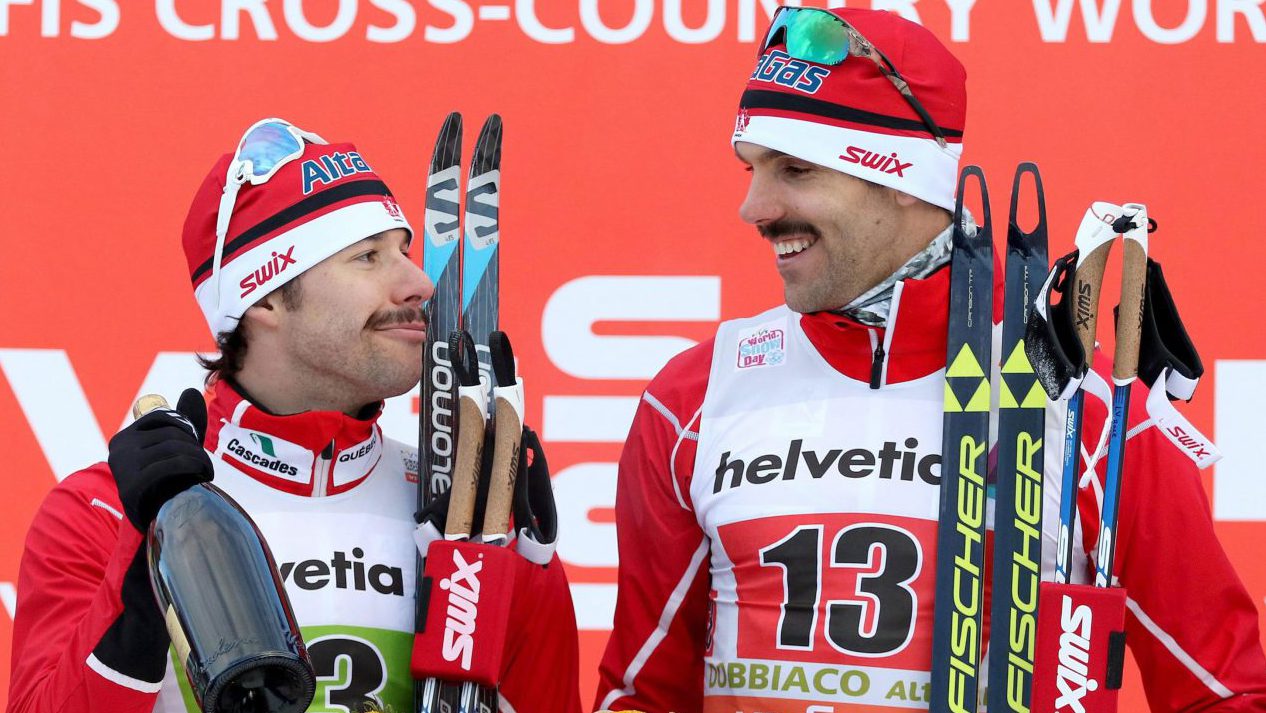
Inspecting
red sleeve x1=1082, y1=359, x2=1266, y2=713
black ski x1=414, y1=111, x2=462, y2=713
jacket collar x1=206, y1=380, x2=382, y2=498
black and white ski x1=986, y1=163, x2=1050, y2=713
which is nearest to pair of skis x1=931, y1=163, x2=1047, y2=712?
black and white ski x1=986, y1=163, x2=1050, y2=713

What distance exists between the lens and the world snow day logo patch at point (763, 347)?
2320 mm

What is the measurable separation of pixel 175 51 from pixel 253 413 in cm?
117

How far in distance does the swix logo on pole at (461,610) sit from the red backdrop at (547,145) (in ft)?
3.31

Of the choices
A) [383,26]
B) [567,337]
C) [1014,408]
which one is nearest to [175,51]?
[383,26]

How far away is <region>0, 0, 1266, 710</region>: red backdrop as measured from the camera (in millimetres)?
3127

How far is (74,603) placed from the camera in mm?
2111

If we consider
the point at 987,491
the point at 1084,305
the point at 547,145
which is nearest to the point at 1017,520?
the point at 987,491

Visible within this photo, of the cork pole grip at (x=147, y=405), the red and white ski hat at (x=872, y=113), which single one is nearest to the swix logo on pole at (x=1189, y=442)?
the red and white ski hat at (x=872, y=113)

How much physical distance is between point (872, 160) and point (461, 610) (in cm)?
81

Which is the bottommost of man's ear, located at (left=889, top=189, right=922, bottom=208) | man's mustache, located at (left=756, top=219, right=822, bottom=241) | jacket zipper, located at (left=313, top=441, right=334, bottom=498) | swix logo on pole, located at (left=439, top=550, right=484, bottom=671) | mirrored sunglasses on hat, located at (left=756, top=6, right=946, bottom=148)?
swix logo on pole, located at (left=439, top=550, right=484, bottom=671)

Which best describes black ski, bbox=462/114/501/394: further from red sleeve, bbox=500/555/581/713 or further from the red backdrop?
the red backdrop

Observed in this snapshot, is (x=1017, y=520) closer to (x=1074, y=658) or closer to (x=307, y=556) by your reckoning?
(x=1074, y=658)

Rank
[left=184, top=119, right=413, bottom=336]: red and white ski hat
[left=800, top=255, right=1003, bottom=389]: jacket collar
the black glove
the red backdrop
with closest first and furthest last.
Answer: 1. the black glove
2. [left=800, top=255, right=1003, bottom=389]: jacket collar
3. [left=184, top=119, right=413, bottom=336]: red and white ski hat
4. the red backdrop

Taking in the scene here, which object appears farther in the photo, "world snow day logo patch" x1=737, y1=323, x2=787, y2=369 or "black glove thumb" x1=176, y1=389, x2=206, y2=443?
"world snow day logo patch" x1=737, y1=323, x2=787, y2=369
